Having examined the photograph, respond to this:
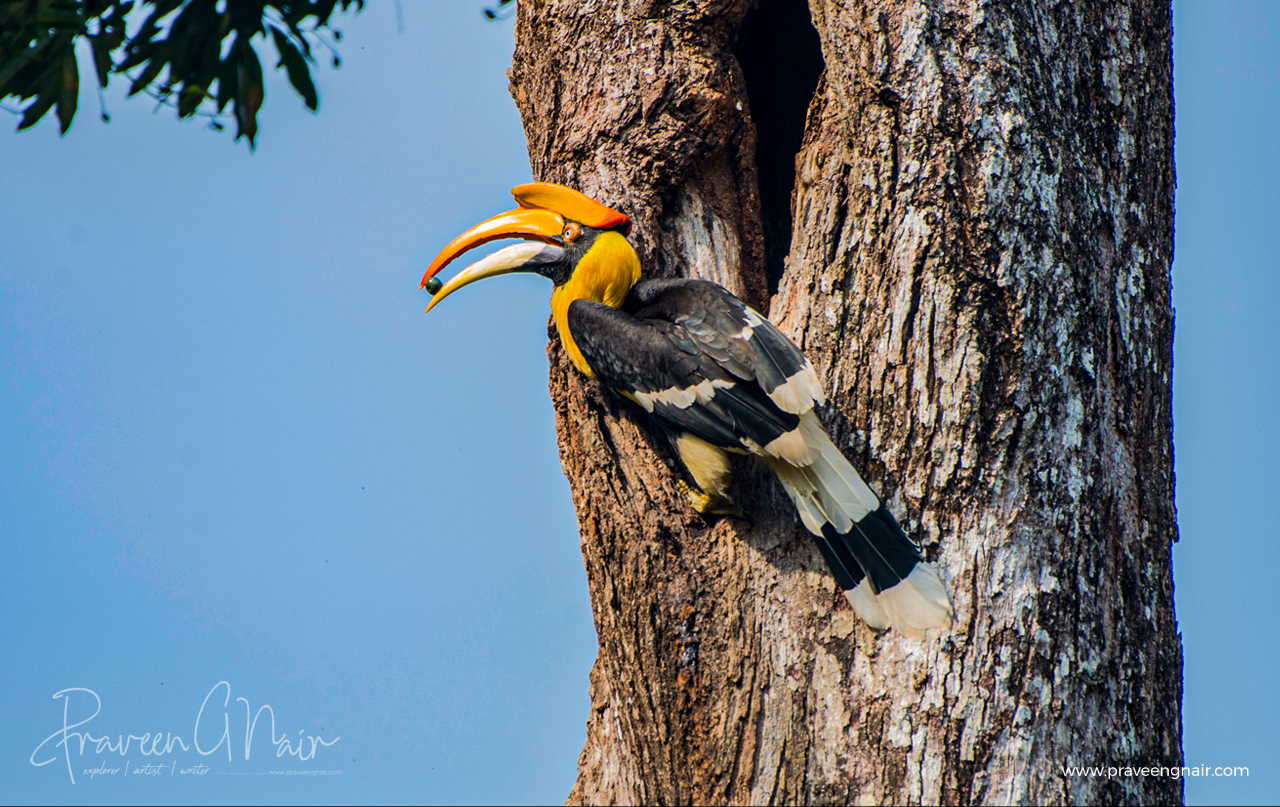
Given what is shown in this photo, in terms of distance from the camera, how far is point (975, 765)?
1878mm

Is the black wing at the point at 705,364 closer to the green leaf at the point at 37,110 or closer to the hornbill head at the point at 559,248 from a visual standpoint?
the hornbill head at the point at 559,248

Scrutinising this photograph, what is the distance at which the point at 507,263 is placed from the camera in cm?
251

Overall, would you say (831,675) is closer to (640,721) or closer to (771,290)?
(640,721)

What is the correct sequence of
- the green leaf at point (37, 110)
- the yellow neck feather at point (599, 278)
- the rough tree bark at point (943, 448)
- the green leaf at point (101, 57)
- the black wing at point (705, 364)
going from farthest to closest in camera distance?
the green leaf at point (101, 57), the green leaf at point (37, 110), the yellow neck feather at point (599, 278), the black wing at point (705, 364), the rough tree bark at point (943, 448)

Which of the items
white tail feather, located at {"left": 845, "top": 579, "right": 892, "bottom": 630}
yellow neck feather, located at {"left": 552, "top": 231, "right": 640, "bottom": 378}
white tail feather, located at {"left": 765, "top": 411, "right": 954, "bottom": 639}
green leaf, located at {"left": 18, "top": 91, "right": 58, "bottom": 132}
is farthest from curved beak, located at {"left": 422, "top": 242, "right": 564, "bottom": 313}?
green leaf, located at {"left": 18, "top": 91, "right": 58, "bottom": 132}

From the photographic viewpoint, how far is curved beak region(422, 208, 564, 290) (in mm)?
2469

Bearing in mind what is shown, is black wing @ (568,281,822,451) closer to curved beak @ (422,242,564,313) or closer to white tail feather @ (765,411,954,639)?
white tail feather @ (765,411,954,639)

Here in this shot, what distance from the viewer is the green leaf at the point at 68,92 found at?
314cm

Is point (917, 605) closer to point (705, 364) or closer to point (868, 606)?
point (868, 606)

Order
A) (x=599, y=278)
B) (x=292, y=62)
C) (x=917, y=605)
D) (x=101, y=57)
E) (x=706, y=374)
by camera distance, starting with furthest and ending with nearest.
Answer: (x=292, y=62) → (x=101, y=57) → (x=599, y=278) → (x=706, y=374) → (x=917, y=605)

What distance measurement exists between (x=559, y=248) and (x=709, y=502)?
0.88 meters

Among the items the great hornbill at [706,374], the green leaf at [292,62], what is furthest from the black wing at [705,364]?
the green leaf at [292,62]

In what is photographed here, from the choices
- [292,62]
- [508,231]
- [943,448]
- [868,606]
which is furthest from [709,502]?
→ [292,62]

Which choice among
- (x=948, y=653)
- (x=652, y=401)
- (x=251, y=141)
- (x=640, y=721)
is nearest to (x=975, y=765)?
(x=948, y=653)
